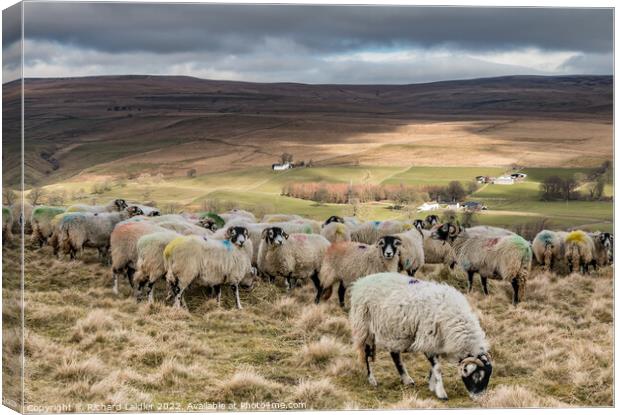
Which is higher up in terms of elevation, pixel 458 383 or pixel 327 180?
pixel 327 180

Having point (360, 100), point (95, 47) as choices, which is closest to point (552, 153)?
point (360, 100)

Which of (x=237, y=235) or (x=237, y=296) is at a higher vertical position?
(x=237, y=235)

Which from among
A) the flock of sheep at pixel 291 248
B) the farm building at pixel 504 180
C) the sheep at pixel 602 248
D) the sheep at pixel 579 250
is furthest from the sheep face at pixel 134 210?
the sheep at pixel 602 248

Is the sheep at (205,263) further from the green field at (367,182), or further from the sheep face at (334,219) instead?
the sheep face at (334,219)

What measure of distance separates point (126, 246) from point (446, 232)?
545 cm

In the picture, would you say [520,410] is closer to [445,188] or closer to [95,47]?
[445,188]

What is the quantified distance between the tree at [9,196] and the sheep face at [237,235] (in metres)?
3.85

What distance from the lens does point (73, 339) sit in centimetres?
985

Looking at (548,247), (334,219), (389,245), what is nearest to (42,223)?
(334,219)

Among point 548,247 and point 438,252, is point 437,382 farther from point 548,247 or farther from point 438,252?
point 438,252

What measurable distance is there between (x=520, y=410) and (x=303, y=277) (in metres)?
4.64

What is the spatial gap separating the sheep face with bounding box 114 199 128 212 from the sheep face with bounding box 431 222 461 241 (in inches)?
189

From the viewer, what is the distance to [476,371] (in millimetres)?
8641

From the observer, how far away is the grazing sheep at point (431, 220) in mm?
11338
